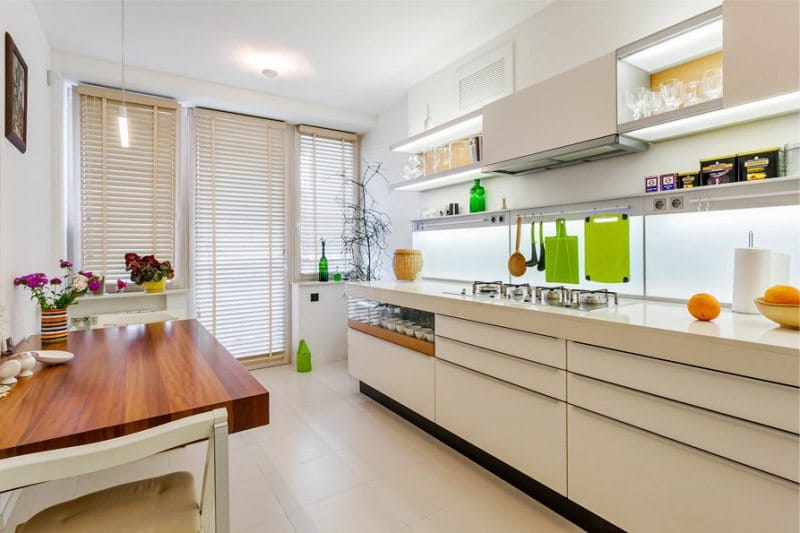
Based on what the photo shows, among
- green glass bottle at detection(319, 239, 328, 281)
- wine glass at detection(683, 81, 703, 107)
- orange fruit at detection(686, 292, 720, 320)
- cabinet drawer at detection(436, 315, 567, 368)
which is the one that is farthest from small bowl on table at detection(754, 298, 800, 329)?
green glass bottle at detection(319, 239, 328, 281)

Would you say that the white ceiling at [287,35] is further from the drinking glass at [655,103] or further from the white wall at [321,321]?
the white wall at [321,321]

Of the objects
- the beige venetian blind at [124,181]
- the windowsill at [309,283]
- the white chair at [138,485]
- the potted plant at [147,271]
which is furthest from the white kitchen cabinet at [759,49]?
the beige venetian blind at [124,181]

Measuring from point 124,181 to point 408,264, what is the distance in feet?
8.85

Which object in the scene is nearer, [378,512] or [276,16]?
[378,512]

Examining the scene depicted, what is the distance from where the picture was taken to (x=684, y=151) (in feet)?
6.70

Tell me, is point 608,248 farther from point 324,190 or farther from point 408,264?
point 324,190

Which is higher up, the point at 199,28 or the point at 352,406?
the point at 199,28

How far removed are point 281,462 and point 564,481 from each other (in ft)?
5.32

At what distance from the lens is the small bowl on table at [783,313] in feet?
4.44

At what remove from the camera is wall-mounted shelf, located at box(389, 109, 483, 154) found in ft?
9.73

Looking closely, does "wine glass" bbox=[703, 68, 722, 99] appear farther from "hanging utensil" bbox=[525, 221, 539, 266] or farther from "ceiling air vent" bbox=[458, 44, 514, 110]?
"ceiling air vent" bbox=[458, 44, 514, 110]

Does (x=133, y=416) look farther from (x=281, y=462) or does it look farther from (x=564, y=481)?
(x=564, y=481)

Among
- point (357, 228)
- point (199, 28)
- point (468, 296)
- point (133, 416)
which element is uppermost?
point (199, 28)

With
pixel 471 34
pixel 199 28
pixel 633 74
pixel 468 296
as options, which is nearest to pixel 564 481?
pixel 468 296
